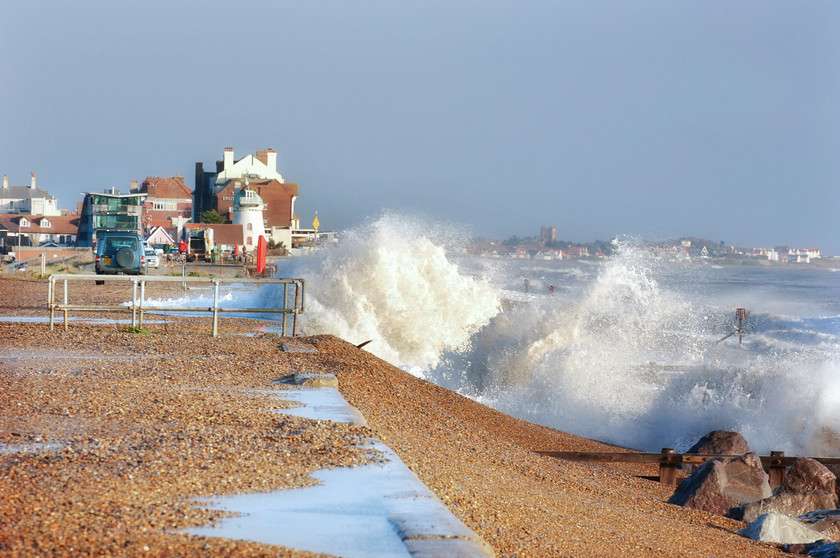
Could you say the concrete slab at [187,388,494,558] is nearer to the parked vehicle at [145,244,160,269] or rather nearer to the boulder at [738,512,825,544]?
the boulder at [738,512,825,544]

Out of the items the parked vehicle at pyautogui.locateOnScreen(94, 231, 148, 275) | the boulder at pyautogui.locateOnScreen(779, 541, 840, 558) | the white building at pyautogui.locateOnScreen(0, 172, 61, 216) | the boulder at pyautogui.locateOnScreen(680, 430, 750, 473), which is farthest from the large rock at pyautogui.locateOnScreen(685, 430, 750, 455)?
the white building at pyautogui.locateOnScreen(0, 172, 61, 216)

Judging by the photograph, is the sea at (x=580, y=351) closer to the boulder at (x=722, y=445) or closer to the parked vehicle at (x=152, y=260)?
the boulder at (x=722, y=445)

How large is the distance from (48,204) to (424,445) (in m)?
153

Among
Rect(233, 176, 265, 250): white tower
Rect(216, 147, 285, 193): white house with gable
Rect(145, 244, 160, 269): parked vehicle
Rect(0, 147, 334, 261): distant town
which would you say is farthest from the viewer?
Rect(216, 147, 285, 193): white house with gable

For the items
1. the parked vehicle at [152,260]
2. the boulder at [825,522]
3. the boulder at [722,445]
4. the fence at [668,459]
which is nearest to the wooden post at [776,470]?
the fence at [668,459]

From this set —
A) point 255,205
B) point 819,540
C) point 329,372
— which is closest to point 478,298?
point 329,372

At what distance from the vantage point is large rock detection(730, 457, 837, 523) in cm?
860

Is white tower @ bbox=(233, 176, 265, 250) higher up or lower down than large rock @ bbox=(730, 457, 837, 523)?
higher up

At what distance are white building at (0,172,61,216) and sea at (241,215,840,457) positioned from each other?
418 ft

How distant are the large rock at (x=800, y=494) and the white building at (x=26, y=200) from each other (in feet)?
499

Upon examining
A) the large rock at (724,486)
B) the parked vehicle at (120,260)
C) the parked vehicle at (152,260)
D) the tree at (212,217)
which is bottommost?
the large rock at (724,486)

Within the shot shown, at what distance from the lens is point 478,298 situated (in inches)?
1086

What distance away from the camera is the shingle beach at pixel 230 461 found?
4512 millimetres

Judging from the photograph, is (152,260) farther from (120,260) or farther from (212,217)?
(212,217)
